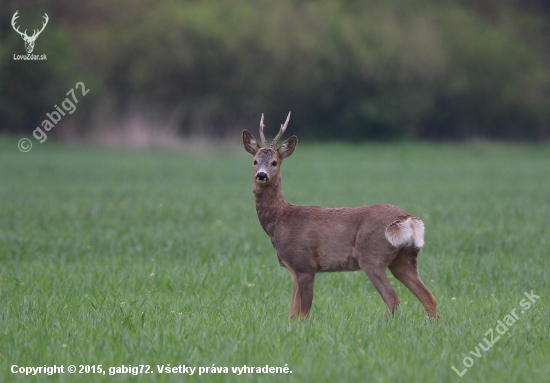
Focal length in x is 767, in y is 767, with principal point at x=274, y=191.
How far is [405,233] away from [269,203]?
1253 mm

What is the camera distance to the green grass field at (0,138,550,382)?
192 inches

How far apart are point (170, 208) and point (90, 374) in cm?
1007

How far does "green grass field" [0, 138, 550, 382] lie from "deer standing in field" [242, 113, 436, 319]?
0.27 meters

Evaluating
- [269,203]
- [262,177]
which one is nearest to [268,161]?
[262,177]

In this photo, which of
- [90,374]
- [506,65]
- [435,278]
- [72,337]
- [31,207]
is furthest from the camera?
[506,65]

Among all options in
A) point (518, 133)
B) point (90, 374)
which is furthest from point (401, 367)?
point (518, 133)

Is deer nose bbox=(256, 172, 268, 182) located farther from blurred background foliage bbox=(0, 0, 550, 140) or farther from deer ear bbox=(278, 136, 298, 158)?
blurred background foliage bbox=(0, 0, 550, 140)

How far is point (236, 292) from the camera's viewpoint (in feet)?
25.0

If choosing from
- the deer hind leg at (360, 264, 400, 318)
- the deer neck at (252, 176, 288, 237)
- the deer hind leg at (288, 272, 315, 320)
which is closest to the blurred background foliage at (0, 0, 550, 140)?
the deer neck at (252, 176, 288, 237)

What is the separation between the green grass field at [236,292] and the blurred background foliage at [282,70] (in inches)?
1002

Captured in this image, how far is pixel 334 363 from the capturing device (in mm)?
4812

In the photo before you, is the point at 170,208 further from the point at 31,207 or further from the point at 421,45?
the point at 421,45

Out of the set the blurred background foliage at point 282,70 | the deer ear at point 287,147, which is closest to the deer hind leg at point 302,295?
the deer ear at point 287,147

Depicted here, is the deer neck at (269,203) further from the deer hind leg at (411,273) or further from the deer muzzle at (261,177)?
the deer hind leg at (411,273)
